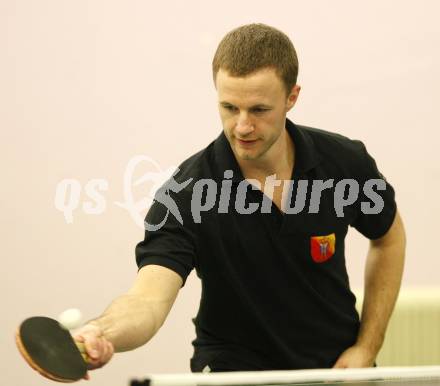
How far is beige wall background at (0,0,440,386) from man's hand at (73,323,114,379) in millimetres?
1613

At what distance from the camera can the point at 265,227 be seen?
1715mm

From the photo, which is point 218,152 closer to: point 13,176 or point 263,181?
point 263,181

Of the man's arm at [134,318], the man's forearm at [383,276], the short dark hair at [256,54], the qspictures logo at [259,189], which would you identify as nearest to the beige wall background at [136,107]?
the man's forearm at [383,276]

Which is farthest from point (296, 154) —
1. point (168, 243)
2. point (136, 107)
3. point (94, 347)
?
point (136, 107)

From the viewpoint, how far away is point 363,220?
1911mm

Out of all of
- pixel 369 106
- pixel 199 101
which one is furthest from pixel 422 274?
pixel 199 101

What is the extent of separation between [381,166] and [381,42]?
44 cm

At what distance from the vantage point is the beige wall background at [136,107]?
9.14 ft

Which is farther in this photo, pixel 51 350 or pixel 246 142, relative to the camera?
pixel 246 142

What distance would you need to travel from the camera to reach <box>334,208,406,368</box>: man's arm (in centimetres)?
188

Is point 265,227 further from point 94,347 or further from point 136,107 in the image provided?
point 136,107

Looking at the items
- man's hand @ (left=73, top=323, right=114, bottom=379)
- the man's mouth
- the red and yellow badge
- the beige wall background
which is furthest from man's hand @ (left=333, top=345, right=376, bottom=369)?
the beige wall background

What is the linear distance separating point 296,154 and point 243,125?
0.23 m

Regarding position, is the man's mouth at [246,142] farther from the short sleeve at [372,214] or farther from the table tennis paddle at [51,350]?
the table tennis paddle at [51,350]
